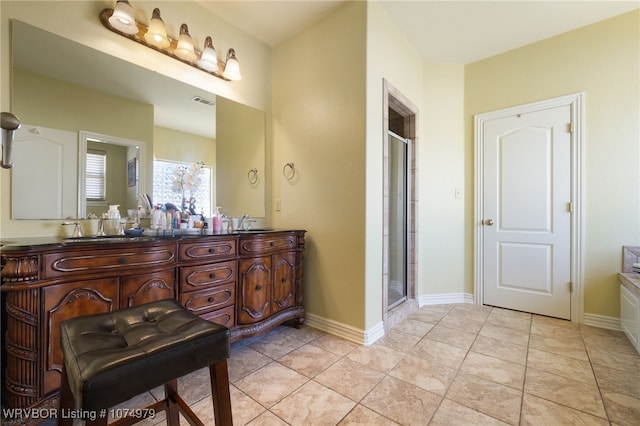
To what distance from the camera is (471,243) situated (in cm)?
308

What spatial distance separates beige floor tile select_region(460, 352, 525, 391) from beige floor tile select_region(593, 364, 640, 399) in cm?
40

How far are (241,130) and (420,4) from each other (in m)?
1.86

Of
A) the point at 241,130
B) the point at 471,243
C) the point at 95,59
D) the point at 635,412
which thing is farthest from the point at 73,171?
the point at 471,243

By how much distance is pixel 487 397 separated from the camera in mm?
1487

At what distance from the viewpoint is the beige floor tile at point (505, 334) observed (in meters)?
2.16

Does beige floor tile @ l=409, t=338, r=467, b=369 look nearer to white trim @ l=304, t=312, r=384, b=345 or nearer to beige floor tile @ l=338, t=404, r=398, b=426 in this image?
white trim @ l=304, t=312, r=384, b=345

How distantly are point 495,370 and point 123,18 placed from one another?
323 centimetres

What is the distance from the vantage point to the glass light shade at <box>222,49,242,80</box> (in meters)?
2.32

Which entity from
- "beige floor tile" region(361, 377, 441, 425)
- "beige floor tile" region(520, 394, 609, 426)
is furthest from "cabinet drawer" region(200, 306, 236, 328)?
"beige floor tile" region(520, 394, 609, 426)

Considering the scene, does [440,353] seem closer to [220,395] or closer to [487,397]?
[487,397]

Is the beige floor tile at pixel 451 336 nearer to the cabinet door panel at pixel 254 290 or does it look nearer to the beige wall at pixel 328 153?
the beige wall at pixel 328 153

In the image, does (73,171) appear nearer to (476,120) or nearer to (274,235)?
(274,235)

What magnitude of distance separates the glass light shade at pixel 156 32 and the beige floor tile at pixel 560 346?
3.50 meters

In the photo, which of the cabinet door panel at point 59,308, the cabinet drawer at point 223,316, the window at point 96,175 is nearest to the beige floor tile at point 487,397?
the cabinet drawer at point 223,316
